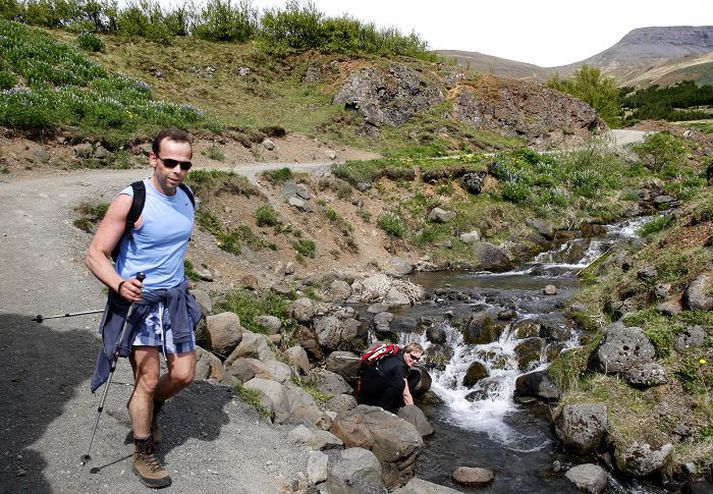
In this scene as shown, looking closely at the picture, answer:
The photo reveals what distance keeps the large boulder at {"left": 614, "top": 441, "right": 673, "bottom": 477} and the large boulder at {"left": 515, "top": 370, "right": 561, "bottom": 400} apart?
2166 mm

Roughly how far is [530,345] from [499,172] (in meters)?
14.9

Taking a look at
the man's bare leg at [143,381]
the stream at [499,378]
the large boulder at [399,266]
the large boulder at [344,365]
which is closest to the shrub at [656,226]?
the stream at [499,378]

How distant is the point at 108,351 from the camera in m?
4.16

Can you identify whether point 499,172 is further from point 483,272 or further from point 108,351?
point 108,351

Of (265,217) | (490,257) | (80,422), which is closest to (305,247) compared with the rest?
(265,217)

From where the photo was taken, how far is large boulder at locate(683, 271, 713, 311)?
9000mm

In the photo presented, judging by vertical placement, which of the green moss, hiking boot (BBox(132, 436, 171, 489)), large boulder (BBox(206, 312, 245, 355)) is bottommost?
the green moss

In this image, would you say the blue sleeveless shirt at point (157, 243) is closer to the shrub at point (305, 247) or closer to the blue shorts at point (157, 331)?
the blue shorts at point (157, 331)

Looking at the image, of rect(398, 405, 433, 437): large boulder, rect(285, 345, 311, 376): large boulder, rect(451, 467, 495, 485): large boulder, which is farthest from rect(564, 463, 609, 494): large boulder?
rect(285, 345, 311, 376): large boulder

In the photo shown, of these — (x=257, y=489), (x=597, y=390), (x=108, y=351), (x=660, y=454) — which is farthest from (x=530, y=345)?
(x=108, y=351)

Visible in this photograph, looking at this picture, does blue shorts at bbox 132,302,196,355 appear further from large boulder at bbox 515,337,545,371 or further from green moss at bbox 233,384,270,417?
large boulder at bbox 515,337,545,371

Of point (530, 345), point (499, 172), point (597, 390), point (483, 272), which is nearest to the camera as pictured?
point (597, 390)

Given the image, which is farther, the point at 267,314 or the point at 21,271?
the point at 267,314

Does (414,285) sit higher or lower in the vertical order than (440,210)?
lower
